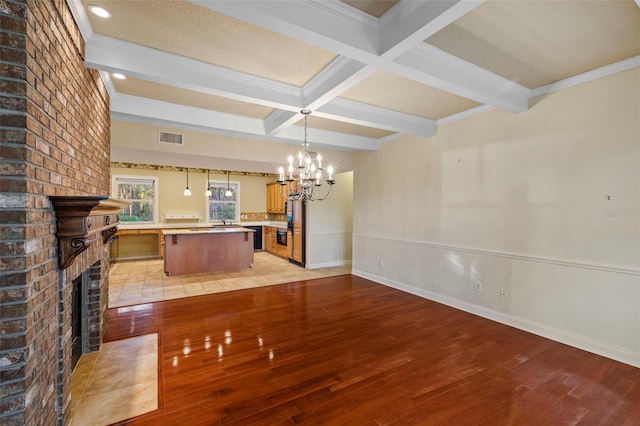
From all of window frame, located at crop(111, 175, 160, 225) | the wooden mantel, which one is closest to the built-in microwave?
window frame, located at crop(111, 175, 160, 225)

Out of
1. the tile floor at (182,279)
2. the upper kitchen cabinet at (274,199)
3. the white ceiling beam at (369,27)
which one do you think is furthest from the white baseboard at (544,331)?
the upper kitchen cabinet at (274,199)

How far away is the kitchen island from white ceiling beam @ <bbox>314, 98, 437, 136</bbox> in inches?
152

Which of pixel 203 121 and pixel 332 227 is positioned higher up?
pixel 203 121

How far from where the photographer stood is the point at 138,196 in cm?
770

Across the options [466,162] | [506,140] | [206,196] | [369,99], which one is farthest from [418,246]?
[206,196]

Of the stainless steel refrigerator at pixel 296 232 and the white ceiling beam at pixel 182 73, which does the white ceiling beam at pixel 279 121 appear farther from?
the stainless steel refrigerator at pixel 296 232

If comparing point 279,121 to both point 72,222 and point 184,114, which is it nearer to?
point 184,114

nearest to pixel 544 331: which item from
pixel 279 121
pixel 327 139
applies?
pixel 327 139

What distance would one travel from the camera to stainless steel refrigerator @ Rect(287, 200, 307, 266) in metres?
6.71

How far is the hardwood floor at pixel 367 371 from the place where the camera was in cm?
197

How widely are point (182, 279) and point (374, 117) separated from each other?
15.4ft

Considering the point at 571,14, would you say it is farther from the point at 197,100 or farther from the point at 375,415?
the point at 197,100

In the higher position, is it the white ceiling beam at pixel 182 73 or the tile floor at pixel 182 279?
the white ceiling beam at pixel 182 73

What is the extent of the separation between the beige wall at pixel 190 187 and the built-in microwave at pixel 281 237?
1.67m
